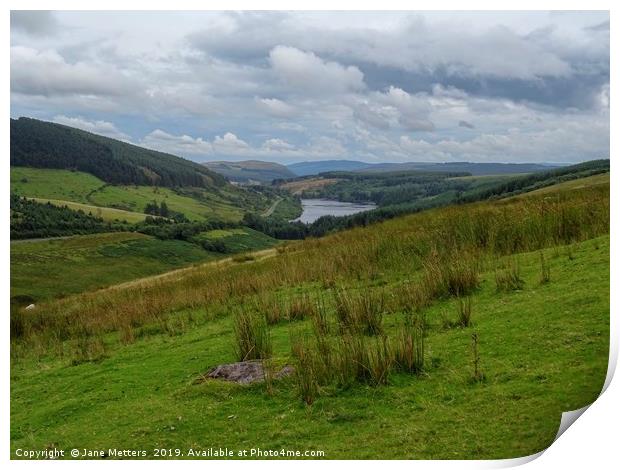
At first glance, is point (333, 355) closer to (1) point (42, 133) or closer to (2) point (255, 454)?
(2) point (255, 454)

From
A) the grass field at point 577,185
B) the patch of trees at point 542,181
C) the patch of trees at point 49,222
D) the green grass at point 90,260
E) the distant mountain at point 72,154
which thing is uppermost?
the distant mountain at point 72,154

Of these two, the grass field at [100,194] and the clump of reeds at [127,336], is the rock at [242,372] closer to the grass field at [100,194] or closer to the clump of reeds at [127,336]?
the clump of reeds at [127,336]

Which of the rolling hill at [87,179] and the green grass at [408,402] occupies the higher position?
the rolling hill at [87,179]

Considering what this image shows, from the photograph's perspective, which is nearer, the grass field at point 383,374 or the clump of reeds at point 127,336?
the grass field at point 383,374

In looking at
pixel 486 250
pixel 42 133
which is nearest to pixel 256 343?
pixel 486 250

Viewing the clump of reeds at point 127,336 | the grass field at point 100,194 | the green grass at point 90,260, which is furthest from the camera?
the grass field at point 100,194

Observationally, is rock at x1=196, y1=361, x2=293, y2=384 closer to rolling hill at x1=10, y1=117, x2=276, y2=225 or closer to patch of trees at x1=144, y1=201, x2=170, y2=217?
rolling hill at x1=10, y1=117, x2=276, y2=225

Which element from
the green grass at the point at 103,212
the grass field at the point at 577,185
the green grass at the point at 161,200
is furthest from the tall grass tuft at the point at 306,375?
the green grass at the point at 161,200
